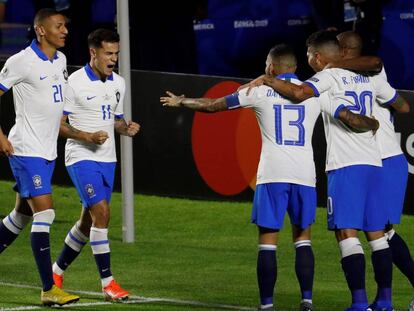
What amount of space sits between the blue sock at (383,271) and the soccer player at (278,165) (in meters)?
0.49

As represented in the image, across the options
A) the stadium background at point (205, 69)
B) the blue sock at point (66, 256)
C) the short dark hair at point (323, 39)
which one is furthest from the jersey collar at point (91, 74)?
the stadium background at point (205, 69)

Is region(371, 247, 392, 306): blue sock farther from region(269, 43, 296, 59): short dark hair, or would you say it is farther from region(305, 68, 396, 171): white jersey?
region(269, 43, 296, 59): short dark hair

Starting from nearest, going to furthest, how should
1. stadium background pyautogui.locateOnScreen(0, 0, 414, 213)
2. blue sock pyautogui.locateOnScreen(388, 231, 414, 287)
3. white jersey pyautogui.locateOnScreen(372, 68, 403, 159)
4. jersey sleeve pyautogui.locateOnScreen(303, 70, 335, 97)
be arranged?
jersey sleeve pyautogui.locateOnScreen(303, 70, 335, 97) → white jersey pyautogui.locateOnScreen(372, 68, 403, 159) → blue sock pyautogui.locateOnScreen(388, 231, 414, 287) → stadium background pyautogui.locateOnScreen(0, 0, 414, 213)

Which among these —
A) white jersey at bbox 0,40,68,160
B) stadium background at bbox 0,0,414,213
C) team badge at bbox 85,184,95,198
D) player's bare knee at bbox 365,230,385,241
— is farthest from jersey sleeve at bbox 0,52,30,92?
stadium background at bbox 0,0,414,213

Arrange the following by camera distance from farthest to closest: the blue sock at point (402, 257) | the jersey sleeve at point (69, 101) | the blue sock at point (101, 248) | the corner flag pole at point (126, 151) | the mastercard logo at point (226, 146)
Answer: the mastercard logo at point (226, 146) → the corner flag pole at point (126, 151) → the jersey sleeve at point (69, 101) → the blue sock at point (101, 248) → the blue sock at point (402, 257)

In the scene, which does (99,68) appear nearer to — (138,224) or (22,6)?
(138,224)

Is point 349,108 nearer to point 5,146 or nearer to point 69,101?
point 69,101

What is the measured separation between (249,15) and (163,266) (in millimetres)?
7190

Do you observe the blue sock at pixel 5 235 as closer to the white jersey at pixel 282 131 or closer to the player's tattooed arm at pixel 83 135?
the player's tattooed arm at pixel 83 135

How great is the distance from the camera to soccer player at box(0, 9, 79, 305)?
1153 centimetres

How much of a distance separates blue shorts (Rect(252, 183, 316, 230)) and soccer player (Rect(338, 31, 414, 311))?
0.57 meters

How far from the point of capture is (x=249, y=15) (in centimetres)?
2041

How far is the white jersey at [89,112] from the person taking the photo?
12062 mm

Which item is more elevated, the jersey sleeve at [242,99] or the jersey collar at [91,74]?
the jersey collar at [91,74]
